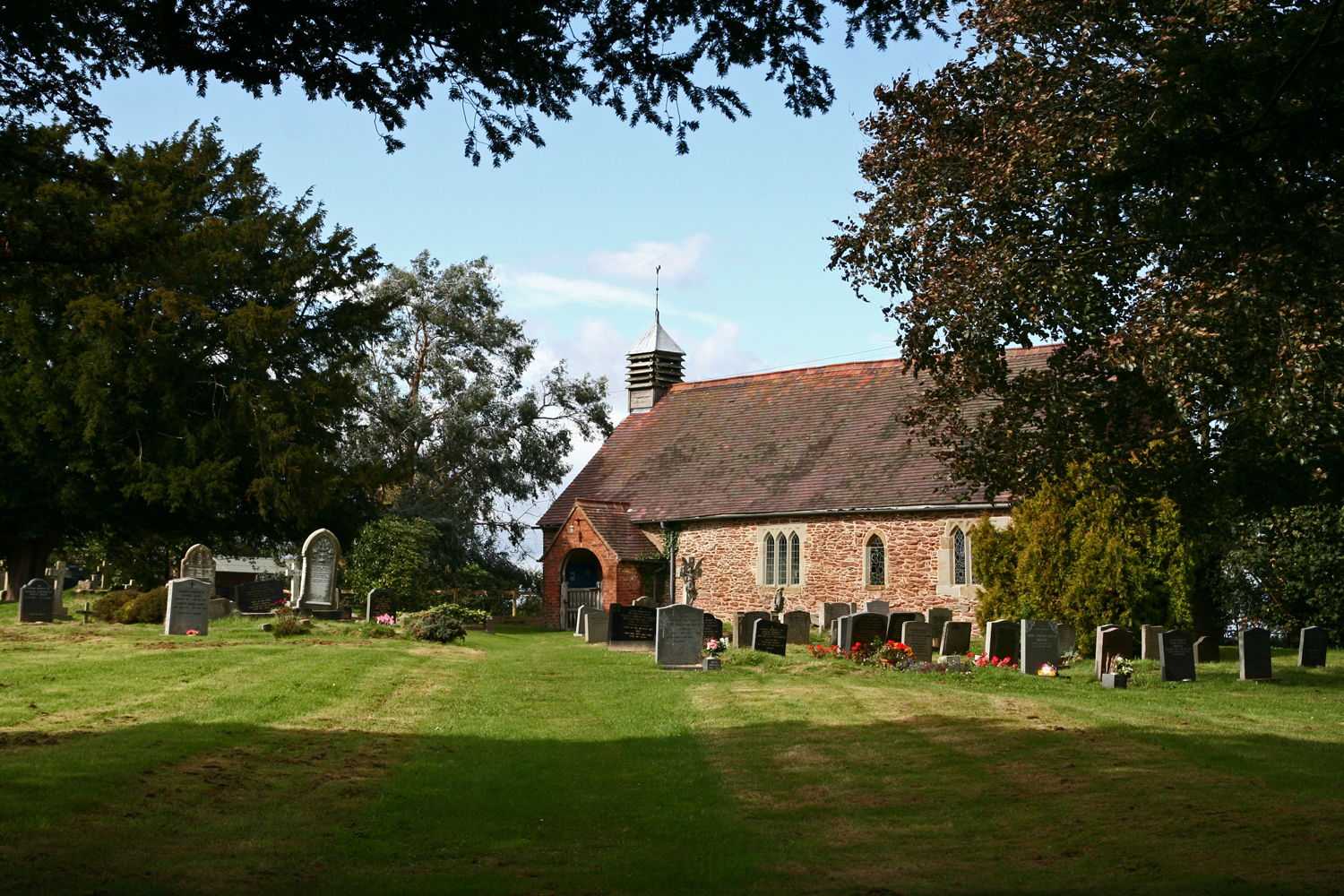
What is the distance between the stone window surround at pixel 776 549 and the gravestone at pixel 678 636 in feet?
44.2

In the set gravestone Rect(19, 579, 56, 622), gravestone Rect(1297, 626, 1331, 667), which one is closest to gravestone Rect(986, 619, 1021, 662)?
gravestone Rect(1297, 626, 1331, 667)

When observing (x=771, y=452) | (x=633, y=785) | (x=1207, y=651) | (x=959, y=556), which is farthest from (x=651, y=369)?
(x=633, y=785)

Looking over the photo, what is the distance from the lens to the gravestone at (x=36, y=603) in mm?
23750

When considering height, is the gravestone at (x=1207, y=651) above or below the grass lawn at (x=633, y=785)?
above

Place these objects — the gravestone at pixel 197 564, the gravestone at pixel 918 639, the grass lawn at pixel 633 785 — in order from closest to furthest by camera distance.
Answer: the grass lawn at pixel 633 785 → the gravestone at pixel 918 639 → the gravestone at pixel 197 564

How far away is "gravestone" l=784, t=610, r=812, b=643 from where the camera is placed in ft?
86.8

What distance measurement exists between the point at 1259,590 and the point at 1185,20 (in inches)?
724

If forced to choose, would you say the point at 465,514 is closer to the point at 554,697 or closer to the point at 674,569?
the point at 674,569

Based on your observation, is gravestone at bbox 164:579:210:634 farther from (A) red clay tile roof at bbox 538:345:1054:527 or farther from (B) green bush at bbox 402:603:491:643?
(A) red clay tile roof at bbox 538:345:1054:527

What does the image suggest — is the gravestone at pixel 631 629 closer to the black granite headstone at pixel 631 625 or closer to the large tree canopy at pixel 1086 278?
the black granite headstone at pixel 631 625

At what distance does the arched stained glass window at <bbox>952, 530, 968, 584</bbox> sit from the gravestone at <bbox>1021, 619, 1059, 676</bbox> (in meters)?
9.39

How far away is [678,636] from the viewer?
18.8 metres

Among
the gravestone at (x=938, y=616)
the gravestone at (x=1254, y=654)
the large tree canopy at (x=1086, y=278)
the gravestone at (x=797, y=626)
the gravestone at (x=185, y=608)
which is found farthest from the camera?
the gravestone at (x=797, y=626)

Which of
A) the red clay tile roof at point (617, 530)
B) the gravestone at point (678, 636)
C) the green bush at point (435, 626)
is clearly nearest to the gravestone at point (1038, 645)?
the gravestone at point (678, 636)
